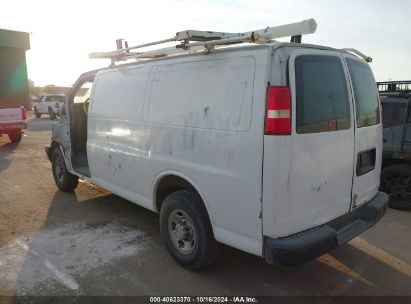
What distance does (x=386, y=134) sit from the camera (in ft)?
19.3

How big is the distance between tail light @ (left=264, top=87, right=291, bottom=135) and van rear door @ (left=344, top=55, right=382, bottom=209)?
0.99 metres

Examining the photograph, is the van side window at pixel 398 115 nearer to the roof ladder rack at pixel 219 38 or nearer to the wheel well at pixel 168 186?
Answer: the roof ladder rack at pixel 219 38

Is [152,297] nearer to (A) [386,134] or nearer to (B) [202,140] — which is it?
(B) [202,140]

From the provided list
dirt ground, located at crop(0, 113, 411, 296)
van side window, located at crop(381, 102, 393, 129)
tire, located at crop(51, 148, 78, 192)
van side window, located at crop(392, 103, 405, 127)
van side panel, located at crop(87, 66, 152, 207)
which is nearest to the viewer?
dirt ground, located at crop(0, 113, 411, 296)

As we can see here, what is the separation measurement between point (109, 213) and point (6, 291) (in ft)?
7.22

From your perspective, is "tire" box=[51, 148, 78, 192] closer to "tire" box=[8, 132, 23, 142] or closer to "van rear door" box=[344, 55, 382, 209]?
"van rear door" box=[344, 55, 382, 209]

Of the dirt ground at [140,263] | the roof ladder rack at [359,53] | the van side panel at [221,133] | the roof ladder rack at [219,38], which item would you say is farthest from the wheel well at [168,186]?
the roof ladder rack at [359,53]

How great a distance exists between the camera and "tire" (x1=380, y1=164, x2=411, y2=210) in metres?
5.70

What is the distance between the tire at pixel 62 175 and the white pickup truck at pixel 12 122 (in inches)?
272

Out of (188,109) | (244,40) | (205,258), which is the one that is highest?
(244,40)

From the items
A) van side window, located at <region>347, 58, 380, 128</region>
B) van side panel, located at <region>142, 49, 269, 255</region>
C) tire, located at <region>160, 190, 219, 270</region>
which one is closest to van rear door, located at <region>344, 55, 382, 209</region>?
van side window, located at <region>347, 58, 380, 128</region>

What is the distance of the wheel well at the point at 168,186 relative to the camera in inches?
148

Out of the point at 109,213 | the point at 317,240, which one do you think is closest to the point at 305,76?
the point at 317,240

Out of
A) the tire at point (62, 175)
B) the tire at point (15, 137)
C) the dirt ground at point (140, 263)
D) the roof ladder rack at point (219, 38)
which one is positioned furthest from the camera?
the tire at point (15, 137)
